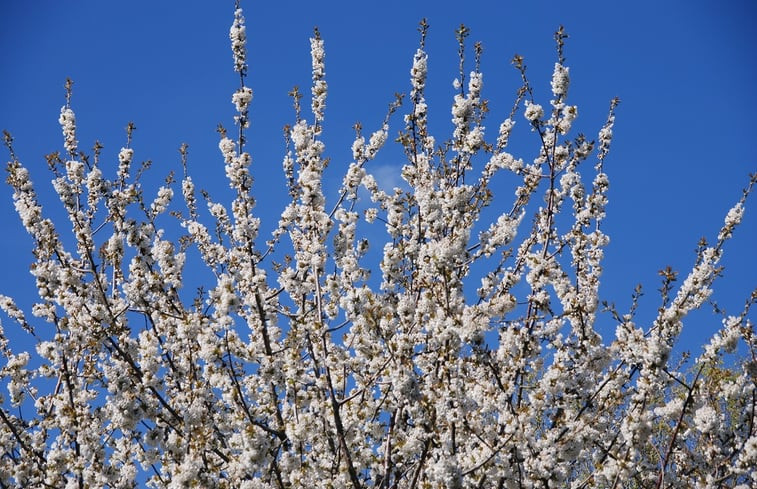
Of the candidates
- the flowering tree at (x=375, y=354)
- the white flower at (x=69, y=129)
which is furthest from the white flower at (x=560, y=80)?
the white flower at (x=69, y=129)

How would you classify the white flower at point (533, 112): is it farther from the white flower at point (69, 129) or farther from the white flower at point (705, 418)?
the white flower at point (69, 129)

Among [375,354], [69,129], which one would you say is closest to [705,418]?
[375,354]

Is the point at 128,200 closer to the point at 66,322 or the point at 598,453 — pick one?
the point at 66,322

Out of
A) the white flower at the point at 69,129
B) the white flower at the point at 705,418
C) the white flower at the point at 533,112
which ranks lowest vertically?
the white flower at the point at 705,418

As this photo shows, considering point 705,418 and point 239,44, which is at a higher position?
point 239,44

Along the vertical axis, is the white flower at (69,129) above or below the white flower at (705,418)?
above

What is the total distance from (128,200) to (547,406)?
5.49 metres

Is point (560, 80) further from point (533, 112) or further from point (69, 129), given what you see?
point (69, 129)

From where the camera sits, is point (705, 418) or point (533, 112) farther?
point (533, 112)

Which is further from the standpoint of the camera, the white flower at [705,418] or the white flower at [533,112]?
the white flower at [533,112]

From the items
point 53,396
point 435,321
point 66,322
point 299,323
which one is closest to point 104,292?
point 66,322

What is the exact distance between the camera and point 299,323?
8398 millimetres

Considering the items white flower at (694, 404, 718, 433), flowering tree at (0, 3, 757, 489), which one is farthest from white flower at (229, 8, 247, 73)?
white flower at (694, 404, 718, 433)

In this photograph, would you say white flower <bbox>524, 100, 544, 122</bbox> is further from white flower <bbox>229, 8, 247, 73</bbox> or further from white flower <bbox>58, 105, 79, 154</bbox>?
white flower <bbox>58, 105, 79, 154</bbox>
